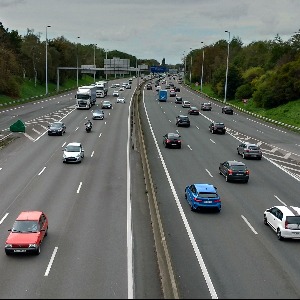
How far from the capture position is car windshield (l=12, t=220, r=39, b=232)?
21672 millimetres

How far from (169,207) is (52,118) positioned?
47.7m

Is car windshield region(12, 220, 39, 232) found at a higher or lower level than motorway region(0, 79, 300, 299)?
higher

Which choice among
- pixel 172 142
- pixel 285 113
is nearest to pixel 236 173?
pixel 172 142

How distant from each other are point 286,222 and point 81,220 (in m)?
10.3

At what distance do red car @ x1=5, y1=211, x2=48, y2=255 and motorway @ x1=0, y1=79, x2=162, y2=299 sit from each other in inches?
15.3

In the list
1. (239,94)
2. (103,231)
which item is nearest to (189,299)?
(103,231)

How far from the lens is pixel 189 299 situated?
55.3ft

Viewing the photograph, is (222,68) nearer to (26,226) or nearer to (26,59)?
(26,59)

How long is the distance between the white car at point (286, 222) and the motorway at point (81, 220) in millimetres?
6296

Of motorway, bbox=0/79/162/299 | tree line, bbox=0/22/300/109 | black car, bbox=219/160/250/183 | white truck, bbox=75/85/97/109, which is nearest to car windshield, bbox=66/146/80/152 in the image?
motorway, bbox=0/79/162/299

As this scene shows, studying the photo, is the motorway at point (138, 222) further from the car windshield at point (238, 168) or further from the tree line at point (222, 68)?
the tree line at point (222, 68)

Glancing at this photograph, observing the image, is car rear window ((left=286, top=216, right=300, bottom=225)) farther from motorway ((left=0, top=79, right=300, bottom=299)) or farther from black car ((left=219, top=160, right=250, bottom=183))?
black car ((left=219, top=160, right=250, bottom=183))

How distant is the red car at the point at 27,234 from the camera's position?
2050 cm

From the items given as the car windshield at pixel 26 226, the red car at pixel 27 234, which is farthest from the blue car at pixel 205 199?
the car windshield at pixel 26 226
